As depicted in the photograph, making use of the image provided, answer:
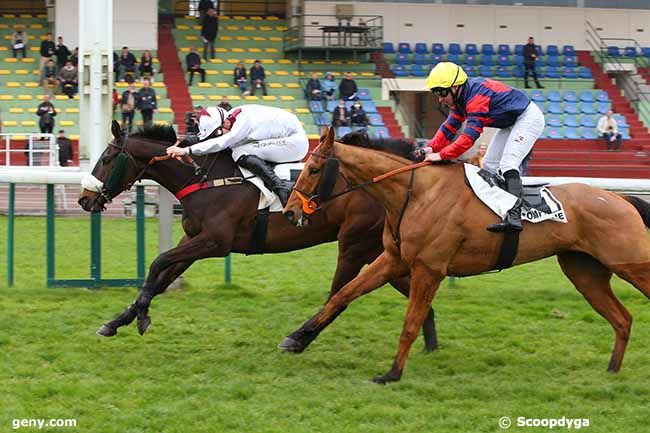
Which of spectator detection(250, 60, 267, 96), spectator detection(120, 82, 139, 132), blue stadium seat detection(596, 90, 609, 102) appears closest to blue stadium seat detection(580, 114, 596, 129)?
blue stadium seat detection(596, 90, 609, 102)

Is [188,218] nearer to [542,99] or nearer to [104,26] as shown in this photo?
[104,26]

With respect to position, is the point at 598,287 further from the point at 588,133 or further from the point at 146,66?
the point at 588,133

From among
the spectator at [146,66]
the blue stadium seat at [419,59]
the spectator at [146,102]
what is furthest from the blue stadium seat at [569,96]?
the spectator at [146,102]

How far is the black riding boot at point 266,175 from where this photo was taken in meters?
7.04

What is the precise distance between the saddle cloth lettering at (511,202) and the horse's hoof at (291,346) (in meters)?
1.51

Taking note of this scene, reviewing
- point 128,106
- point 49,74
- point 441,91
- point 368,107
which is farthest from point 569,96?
point 441,91

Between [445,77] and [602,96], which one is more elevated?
[445,77]

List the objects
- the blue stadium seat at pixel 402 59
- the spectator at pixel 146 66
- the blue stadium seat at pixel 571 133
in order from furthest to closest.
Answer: the blue stadium seat at pixel 402 59
the blue stadium seat at pixel 571 133
the spectator at pixel 146 66

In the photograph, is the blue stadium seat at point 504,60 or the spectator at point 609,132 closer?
the spectator at point 609,132

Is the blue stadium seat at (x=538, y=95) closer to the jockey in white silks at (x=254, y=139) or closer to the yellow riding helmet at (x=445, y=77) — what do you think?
the jockey in white silks at (x=254, y=139)

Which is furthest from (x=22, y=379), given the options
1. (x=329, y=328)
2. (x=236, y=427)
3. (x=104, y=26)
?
(x=104, y=26)

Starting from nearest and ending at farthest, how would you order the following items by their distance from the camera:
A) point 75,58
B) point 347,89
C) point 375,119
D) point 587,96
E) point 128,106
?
point 128,106
point 75,58
point 347,89
point 375,119
point 587,96

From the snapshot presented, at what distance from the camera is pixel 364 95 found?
2234 cm

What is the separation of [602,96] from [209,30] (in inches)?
370
